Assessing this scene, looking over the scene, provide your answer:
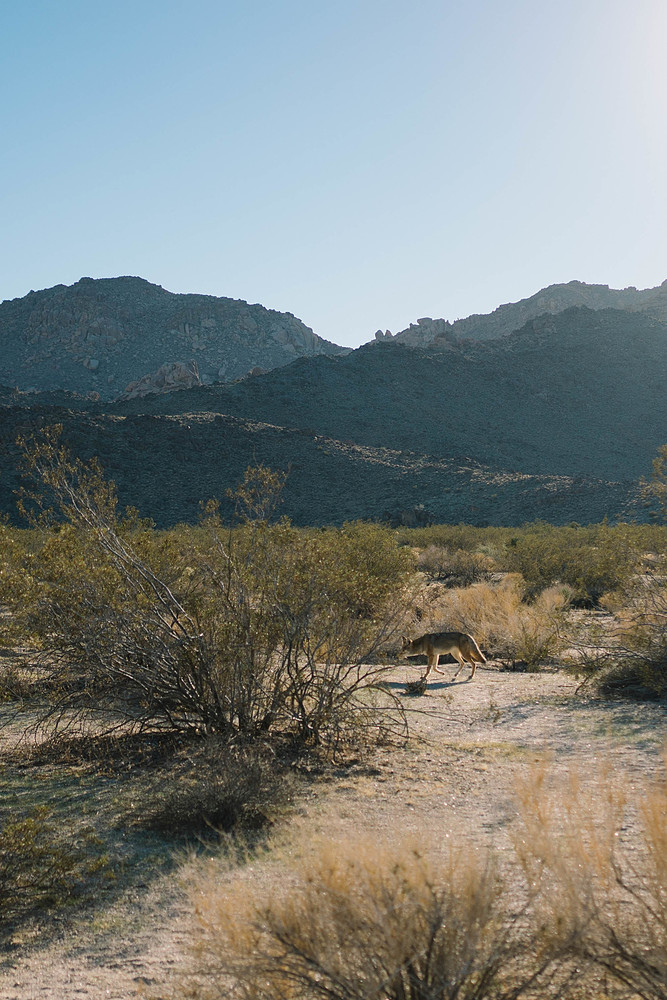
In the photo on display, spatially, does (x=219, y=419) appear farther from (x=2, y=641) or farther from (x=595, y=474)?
(x=2, y=641)

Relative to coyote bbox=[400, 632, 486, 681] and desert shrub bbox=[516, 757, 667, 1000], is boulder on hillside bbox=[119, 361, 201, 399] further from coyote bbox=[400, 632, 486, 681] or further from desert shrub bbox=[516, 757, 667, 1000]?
desert shrub bbox=[516, 757, 667, 1000]

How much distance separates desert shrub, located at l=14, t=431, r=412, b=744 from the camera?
6367mm

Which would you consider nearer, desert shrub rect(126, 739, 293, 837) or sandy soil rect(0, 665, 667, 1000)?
sandy soil rect(0, 665, 667, 1000)

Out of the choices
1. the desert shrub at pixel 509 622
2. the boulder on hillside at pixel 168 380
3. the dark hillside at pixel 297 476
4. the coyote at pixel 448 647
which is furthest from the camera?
the boulder on hillside at pixel 168 380

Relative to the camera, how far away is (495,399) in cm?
7012

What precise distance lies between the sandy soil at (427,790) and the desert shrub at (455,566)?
1350 cm

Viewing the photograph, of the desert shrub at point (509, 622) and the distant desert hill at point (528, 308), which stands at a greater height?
the distant desert hill at point (528, 308)

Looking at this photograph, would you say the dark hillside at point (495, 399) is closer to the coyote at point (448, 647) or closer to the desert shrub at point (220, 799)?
the coyote at point (448, 647)

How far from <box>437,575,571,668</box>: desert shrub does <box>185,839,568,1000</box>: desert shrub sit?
320 inches

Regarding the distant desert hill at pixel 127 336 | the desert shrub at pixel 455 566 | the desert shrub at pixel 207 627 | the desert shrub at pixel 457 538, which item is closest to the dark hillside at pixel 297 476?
the desert shrub at pixel 457 538

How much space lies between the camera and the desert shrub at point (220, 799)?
16.3ft

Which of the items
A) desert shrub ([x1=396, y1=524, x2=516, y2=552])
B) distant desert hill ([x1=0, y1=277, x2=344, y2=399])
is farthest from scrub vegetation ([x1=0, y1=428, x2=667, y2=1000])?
distant desert hill ([x1=0, y1=277, x2=344, y2=399])

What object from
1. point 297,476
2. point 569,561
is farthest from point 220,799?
point 297,476

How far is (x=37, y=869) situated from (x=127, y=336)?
10206 centimetres
